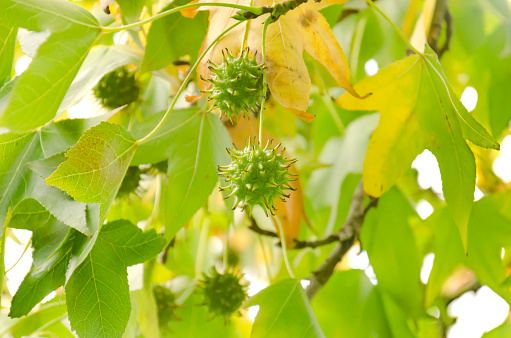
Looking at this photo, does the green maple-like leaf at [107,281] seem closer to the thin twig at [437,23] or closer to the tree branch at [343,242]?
the tree branch at [343,242]

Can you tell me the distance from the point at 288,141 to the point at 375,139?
0.51 m

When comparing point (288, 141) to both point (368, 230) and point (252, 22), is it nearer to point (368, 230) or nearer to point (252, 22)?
point (368, 230)

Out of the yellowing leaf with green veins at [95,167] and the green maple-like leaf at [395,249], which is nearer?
the yellowing leaf with green veins at [95,167]

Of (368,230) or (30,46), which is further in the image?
(368,230)

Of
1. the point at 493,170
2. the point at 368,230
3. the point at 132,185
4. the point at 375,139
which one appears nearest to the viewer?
the point at 375,139

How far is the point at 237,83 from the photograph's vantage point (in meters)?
0.66

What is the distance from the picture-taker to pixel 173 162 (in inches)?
32.0

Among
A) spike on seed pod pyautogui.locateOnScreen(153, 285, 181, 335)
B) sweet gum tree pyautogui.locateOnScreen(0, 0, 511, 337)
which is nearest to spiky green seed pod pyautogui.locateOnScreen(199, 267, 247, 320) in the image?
sweet gum tree pyautogui.locateOnScreen(0, 0, 511, 337)

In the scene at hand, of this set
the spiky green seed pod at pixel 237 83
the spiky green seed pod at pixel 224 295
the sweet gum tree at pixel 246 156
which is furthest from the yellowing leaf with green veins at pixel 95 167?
the spiky green seed pod at pixel 224 295

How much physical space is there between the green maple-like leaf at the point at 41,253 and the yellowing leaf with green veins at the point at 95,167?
154 mm

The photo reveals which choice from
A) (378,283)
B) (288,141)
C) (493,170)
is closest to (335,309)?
(378,283)

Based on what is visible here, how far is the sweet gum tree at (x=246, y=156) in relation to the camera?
654 mm

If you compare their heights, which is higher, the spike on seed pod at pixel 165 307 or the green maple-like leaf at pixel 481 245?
the green maple-like leaf at pixel 481 245

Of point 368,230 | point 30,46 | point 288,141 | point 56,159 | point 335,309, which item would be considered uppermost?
point 30,46
